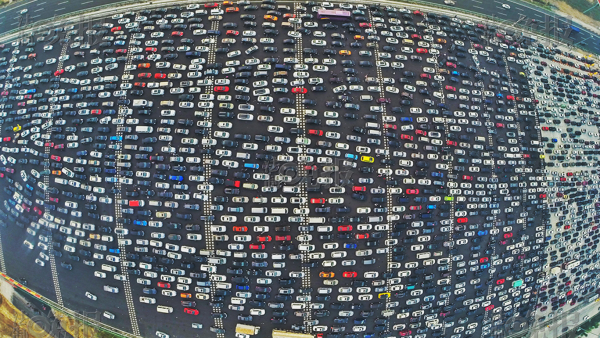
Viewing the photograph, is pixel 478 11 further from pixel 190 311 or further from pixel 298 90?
pixel 190 311

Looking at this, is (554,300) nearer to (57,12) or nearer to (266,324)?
(266,324)

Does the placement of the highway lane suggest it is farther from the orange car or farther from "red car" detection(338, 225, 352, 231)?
the orange car

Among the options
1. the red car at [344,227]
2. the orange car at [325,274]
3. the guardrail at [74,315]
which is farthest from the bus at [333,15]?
the guardrail at [74,315]

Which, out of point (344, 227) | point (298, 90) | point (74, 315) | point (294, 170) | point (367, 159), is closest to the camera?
point (294, 170)

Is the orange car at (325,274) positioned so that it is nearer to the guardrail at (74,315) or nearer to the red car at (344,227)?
the red car at (344,227)

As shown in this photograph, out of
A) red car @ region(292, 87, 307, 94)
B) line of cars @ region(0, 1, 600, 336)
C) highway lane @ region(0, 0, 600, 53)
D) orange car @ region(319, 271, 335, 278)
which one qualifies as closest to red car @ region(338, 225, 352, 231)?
line of cars @ region(0, 1, 600, 336)

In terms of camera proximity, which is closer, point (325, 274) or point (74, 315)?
point (325, 274)

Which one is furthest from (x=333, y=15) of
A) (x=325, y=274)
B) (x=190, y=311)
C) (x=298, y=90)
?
(x=190, y=311)

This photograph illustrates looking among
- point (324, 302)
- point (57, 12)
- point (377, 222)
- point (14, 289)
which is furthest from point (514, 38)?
point (14, 289)
